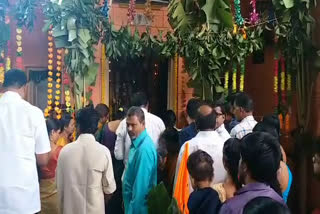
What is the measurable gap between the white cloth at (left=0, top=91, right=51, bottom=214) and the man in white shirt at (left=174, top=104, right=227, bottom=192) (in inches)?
45.9

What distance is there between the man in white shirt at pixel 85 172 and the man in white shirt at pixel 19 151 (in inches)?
9.5

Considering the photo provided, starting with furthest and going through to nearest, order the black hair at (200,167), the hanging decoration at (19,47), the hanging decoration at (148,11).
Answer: the hanging decoration at (148,11) < the hanging decoration at (19,47) < the black hair at (200,167)

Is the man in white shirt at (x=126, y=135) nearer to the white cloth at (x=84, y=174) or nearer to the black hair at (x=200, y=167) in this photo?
the white cloth at (x=84, y=174)

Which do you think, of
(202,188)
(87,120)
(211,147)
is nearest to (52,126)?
(87,120)

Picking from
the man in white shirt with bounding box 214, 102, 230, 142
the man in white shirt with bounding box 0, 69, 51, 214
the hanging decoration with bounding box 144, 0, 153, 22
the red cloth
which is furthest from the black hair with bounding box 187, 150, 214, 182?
the hanging decoration with bounding box 144, 0, 153, 22

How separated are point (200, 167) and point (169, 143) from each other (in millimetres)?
1577

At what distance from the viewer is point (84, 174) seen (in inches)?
153

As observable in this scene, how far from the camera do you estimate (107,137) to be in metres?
5.62

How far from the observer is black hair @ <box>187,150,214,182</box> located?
3143 mm

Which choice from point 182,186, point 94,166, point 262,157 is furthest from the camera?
point 94,166

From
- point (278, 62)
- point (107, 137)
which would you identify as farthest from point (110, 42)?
point (278, 62)

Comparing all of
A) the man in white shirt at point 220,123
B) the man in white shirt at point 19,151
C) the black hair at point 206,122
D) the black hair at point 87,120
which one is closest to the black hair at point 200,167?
the black hair at point 206,122

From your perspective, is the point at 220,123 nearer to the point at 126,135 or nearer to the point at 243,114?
the point at 243,114

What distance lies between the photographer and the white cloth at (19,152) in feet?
11.8
